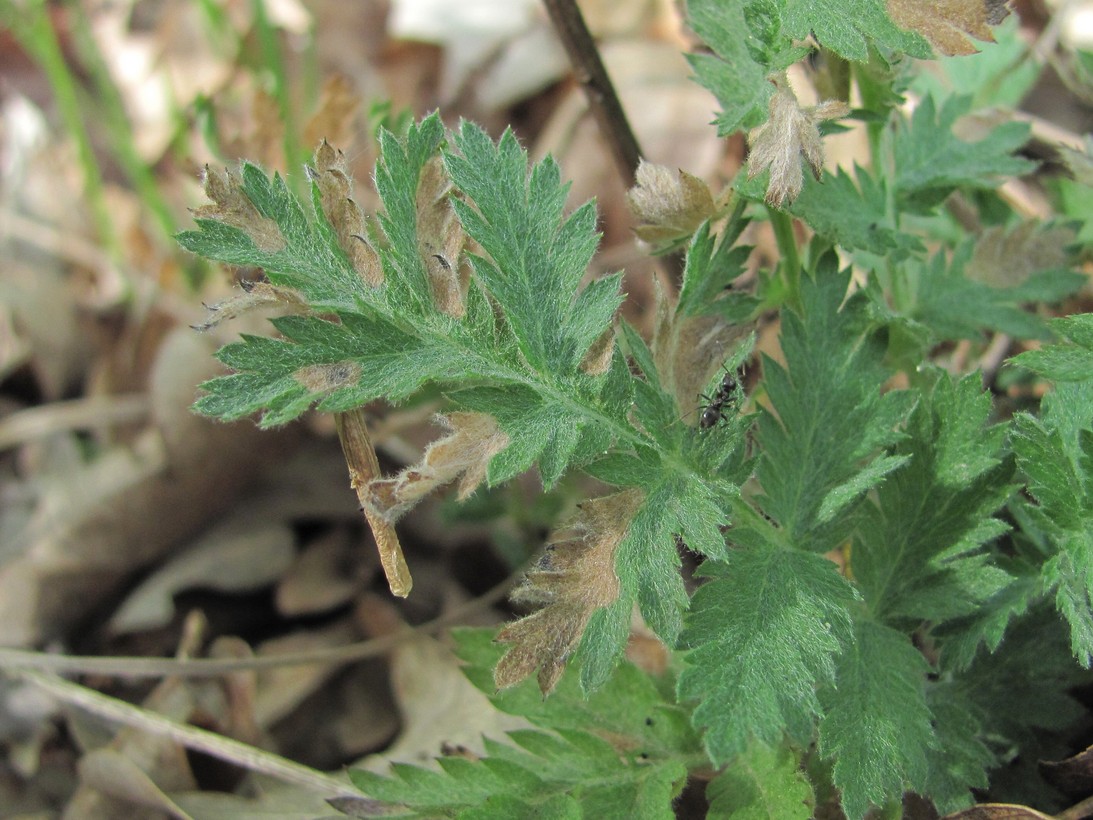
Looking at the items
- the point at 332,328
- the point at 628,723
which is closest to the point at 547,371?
the point at 332,328

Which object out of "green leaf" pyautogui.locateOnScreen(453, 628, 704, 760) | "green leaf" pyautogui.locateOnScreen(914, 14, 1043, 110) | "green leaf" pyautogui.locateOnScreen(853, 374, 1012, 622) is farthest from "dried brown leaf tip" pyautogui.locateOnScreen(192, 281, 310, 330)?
"green leaf" pyautogui.locateOnScreen(914, 14, 1043, 110)

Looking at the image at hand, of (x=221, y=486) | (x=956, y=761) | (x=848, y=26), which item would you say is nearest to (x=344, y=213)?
(x=848, y=26)

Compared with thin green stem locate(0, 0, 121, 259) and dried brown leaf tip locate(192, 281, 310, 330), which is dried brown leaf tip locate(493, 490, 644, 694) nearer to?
dried brown leaf tip locate(192, 281, 310, 330)

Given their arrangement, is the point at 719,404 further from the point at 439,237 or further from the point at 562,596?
the point at 439,237

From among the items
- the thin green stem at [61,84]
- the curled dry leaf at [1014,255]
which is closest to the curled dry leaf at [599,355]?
the curled dry leaf at [1014,255]

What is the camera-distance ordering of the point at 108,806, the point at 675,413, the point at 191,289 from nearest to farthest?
the point at 675,413 < the point at 108,806 < the point at 191,289

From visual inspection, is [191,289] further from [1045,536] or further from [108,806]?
[1045,536]
